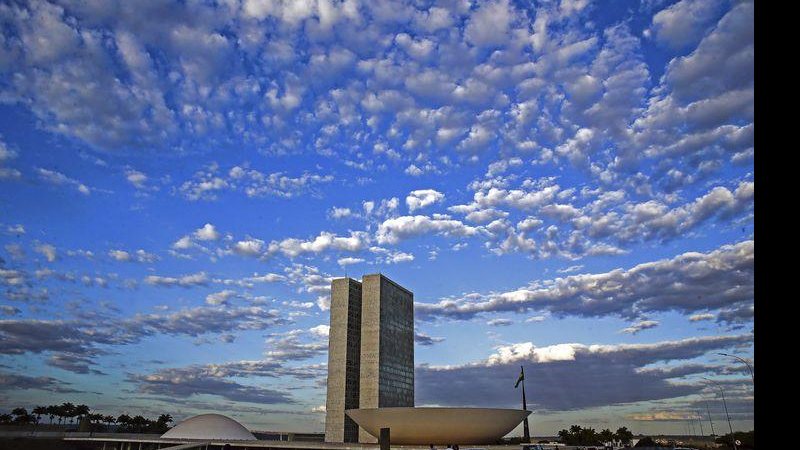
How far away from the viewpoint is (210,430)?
131 m

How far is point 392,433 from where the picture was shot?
93.2 meters

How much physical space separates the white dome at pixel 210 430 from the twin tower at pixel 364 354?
70.9 ft

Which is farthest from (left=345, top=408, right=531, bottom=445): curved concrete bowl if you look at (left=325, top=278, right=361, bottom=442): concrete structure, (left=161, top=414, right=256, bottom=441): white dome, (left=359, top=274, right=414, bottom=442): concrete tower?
(left=161, top=414, right=256, bottom=441): white dome

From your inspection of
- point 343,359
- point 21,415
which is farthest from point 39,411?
point 343,359

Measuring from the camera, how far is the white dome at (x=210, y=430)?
127938mm

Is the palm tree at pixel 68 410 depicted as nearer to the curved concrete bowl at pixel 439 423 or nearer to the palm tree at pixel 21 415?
the palm tree at pixel 21 415

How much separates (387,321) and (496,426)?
5334 cm

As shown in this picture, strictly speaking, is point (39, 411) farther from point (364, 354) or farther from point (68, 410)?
point (364, 354)

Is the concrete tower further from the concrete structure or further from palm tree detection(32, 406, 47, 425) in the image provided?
palm tree detection(32, 406, 47, 425)

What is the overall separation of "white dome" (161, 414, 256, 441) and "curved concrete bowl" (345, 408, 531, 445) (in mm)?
47433

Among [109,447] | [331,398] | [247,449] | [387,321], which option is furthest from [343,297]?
[109,447]

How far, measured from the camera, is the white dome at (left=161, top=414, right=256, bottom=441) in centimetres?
12794
